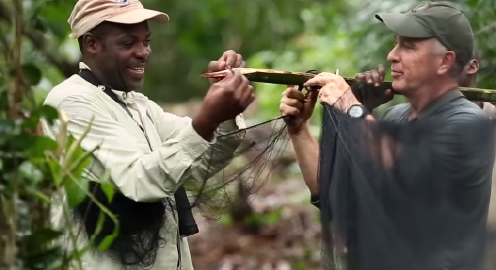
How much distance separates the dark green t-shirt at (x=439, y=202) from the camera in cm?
325

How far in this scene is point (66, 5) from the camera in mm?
5348

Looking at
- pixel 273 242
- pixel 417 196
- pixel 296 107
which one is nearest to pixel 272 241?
pixel 273 242

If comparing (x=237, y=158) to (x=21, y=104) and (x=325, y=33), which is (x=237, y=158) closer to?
(x=21, y=104)

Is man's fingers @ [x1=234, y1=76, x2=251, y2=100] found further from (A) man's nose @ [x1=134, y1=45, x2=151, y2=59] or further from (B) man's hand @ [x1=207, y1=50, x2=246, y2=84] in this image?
(A) man's nose @ [x1=134, y1=45, x2=151, y2=59]

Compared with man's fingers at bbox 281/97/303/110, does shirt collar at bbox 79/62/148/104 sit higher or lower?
higher

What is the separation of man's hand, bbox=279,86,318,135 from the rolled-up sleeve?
0.46 m

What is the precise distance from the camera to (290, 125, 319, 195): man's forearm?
3891 millimetres

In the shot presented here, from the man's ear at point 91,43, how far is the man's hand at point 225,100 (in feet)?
2.11

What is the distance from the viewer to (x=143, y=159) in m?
3.52

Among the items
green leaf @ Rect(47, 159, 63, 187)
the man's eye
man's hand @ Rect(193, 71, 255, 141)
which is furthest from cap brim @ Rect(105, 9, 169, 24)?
green leaf @ Rect(47, 159, 63, 187)

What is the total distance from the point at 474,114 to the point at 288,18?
242 inches

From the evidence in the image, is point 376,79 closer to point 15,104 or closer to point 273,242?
point 15,104

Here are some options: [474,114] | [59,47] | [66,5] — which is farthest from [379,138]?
[59,47]

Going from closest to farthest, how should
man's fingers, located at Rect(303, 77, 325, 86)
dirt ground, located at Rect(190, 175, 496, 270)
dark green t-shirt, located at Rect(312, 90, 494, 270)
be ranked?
1. dark green t-shirt, located at Rect(312, 90, 494, 270)
2. man's fingers, located at Rect(303, 77, 325, 86)
3. dirt ground, located at Rect(190, 175, 496, 270)
